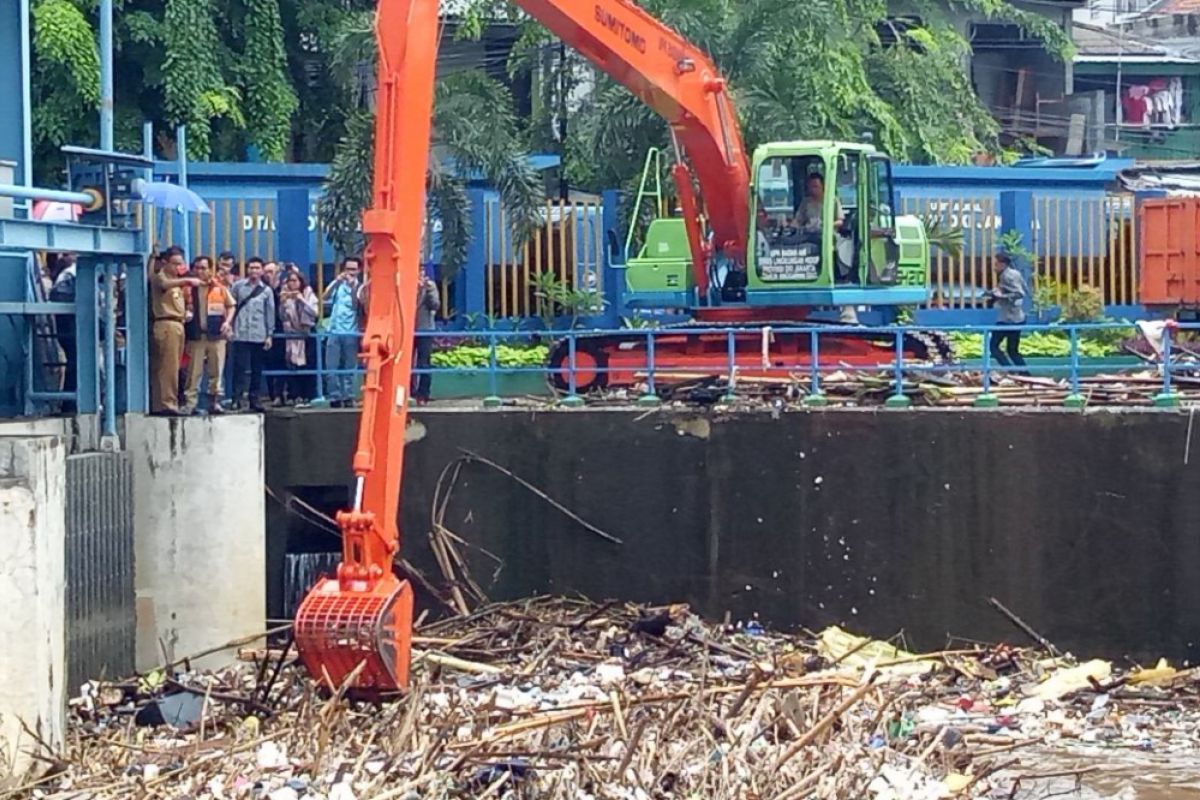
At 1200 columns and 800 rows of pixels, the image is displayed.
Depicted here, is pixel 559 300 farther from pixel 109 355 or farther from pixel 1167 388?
pixel 1167 388

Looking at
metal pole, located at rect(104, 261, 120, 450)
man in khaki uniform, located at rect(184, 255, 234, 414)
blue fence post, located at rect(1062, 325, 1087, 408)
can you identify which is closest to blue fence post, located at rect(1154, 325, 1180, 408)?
blue fence post, located at rect(1062, 325, 1087, 408)

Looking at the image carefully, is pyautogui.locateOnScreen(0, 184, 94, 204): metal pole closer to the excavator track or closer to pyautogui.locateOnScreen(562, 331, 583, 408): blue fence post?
pyautogui.locateOnScreen(562, 331, 583, 408): blue fence post

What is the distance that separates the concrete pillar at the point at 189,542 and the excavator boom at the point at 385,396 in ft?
13.2

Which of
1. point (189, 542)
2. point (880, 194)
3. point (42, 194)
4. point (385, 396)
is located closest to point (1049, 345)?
point (880, 194)

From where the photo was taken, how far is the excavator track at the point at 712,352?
19.2 m

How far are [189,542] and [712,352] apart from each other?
248 inches

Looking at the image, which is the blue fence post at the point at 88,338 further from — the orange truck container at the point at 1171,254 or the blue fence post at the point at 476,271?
the orange truck container at the point at 1171,254

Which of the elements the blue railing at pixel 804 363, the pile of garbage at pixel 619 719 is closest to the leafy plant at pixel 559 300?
the blue railing at pixel 804 363

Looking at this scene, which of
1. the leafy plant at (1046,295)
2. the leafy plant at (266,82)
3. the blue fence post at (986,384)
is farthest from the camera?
the leafy plant at (266,82)

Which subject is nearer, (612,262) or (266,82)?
(612,262)

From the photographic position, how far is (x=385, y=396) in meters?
12.4

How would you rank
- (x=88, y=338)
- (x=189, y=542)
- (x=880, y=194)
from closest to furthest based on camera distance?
1. (x=88, y=338)
2. (x=189, y=542)
3. (x=880, y=194)

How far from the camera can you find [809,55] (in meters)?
25.0

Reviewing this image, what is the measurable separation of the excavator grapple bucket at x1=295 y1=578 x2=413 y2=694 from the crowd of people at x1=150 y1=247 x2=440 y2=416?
528 cm
